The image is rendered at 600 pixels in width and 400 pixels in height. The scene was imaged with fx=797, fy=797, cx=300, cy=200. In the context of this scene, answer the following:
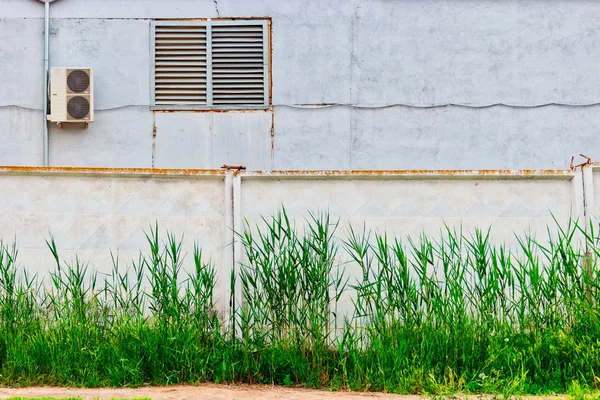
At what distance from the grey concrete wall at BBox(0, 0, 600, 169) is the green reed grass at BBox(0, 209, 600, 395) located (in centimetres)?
305

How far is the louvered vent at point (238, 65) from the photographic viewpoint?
390 inches

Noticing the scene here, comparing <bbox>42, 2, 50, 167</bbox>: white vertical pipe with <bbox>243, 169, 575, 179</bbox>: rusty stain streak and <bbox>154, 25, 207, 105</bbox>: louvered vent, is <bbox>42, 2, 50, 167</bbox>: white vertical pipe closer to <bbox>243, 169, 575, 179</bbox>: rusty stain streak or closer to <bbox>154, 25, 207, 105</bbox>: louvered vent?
<bbox>154, 25, 207, 105</bbox>: louvered vent

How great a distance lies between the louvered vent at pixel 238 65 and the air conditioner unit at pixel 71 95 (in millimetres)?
1525

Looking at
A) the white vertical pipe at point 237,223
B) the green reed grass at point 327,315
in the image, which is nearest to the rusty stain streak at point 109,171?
the white vertical pipe at point 237,223

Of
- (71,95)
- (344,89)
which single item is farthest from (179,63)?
(344,89)

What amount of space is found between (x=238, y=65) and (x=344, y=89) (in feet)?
4.44

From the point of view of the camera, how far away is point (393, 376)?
625 cm

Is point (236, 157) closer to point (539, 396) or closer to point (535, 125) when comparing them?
point (535, 125)

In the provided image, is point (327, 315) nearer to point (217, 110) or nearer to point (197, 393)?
point (197, 393)

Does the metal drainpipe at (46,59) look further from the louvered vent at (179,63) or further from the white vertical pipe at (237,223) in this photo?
the white vertical pipe at (237,223)

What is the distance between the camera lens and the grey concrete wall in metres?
9.86

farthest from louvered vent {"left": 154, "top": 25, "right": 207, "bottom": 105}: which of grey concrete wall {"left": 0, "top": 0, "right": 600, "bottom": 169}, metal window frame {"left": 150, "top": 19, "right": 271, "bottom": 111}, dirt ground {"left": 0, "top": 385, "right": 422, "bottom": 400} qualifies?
dirt ground {"left": 0, "top": 385, "right": 422, "bottom": 400}

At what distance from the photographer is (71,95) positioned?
380 inches

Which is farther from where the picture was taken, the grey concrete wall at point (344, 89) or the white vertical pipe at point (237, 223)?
the grey concrete wall at point (344, 89)
